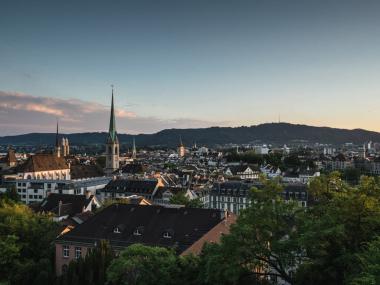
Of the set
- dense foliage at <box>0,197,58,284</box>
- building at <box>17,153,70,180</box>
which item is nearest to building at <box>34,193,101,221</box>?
dense foliage at <box>0,197,58,284</box>

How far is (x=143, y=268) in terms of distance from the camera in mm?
31594

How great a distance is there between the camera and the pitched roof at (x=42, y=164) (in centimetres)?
12581

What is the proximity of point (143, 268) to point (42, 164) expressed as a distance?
107 meters

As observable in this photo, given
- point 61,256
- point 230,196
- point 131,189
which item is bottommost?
point 61,256

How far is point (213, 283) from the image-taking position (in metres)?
29.5

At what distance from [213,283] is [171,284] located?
354cm

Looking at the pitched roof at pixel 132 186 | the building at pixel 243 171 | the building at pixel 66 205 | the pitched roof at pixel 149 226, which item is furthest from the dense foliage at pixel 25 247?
the building at pixel 243 171

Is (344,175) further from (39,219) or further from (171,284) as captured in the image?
(171,284)

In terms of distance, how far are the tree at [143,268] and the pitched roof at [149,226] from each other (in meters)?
9.99

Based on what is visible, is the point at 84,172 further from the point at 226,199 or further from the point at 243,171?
the point at 226,199

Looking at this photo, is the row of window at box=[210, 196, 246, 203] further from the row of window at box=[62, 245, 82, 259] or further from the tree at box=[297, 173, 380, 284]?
the tree at box=[297, 173, 380, 284]

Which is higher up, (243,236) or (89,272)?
(243,236)

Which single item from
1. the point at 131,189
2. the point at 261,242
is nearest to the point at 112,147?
the point at 131,189

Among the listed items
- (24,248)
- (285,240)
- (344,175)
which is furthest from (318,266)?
(344,175)
